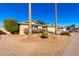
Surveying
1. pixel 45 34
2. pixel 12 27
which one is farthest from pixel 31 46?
pixel 12 27

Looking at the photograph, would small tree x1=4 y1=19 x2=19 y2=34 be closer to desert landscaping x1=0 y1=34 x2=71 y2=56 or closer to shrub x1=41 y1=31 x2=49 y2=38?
desert landscaping x1=0 y1=34 x2=71 y2=56

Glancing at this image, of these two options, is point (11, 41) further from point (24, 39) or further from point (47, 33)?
point (47, 33)

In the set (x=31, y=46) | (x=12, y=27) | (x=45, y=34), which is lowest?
(x=31, y=46)

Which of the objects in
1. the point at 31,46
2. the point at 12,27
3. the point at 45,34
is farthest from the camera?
the point at 12,27

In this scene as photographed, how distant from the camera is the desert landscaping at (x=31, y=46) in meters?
10.5

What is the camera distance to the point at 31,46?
40.6ft

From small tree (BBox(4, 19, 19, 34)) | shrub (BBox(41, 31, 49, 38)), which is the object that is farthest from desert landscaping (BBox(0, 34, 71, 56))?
small tree (BBox(4, 19, 19, 34))

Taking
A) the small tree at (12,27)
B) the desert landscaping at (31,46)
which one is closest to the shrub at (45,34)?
the desert landscaping at (31,46)

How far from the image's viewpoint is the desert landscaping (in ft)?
34.6

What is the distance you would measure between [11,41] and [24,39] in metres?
1.13

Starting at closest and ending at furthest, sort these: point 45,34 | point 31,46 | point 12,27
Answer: point 31,46, point 45,34, point 12,27

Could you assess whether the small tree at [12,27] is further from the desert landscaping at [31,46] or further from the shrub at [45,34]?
the shrub at [45,34]

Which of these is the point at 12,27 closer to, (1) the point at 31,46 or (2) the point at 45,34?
(2) the point at 45,34

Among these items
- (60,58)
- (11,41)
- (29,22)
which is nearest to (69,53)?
(60,58)
